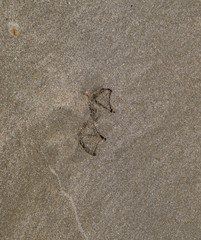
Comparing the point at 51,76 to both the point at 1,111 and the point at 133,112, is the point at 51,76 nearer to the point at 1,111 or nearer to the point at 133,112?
the point at 1,111

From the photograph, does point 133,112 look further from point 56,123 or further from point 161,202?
point 161,202

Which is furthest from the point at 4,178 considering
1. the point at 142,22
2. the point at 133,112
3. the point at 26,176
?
the point at 142,22

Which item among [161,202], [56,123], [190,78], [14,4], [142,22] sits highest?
[14,4]

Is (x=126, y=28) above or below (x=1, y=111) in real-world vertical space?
below

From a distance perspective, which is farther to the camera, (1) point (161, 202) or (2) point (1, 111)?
(1) point (161, 202)

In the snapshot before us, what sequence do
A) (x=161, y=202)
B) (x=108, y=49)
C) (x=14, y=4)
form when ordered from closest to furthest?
(x=14, y=4), (x=108, y=49), (x=161, y=202)

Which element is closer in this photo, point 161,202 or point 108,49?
point 108,49

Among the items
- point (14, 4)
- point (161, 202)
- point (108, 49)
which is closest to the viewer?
point (14, 4)

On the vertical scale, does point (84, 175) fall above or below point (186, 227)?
above

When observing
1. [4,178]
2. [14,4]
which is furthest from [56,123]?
[14,4]
